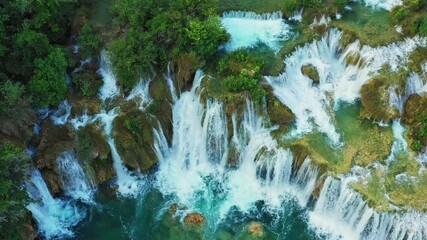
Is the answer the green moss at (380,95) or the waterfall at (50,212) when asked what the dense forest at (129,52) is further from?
the waterfall at (50,212)

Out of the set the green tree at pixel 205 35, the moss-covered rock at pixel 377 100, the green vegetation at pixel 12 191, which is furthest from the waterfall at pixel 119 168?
the moss-covered rock at pixel 377 100

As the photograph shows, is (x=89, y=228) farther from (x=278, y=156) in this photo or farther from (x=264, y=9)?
(x=264, y=9)

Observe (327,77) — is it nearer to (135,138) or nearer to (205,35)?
(205,35)

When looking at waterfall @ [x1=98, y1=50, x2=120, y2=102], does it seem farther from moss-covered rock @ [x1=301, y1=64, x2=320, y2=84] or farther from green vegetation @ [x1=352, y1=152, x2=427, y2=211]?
green vegetation @ [x1=352, y1=152, x2=427, y2=211]

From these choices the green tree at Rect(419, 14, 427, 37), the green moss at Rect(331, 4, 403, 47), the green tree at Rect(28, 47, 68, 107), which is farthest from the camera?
the green moss at Rect(331, 4, 403, 47)

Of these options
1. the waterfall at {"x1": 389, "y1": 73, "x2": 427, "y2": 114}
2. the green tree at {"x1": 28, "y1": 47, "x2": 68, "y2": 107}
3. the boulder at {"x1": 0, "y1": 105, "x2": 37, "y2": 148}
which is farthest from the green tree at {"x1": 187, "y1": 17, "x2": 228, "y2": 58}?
the waterfall at {"x1": 389, "y1": 73, "x2": 427, "y2": 114}

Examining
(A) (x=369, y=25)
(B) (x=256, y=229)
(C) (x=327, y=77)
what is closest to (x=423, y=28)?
(A) (x=369, y=25)
